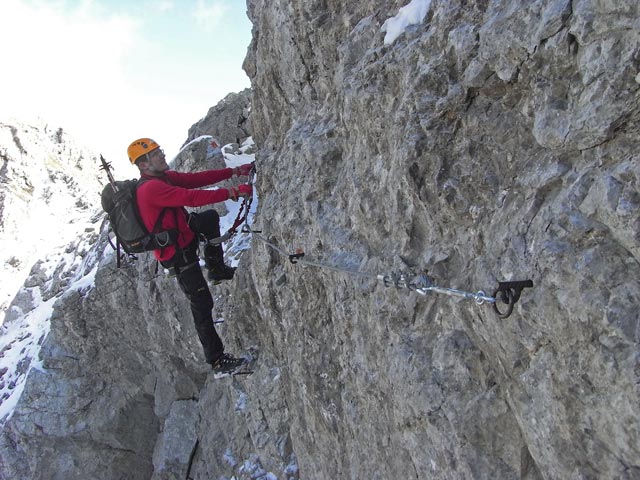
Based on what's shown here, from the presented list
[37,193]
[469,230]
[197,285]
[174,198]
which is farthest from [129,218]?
[37,193]

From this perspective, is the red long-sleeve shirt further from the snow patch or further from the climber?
the snow patch

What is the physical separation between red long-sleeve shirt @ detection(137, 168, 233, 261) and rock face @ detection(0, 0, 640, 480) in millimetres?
1007

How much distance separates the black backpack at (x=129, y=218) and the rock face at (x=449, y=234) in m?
1.60

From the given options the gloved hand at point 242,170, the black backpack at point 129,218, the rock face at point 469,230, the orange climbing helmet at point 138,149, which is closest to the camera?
the rock face at point 469,230

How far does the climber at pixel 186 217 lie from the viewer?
6773 mm

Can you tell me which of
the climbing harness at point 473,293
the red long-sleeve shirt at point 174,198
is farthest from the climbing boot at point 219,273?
the climbing harness at point 473,293

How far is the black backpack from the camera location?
22.8 feet

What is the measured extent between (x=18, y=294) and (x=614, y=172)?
30998 mm

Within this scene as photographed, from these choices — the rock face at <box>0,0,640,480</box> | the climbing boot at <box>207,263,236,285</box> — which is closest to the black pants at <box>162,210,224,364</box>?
the climbing boot at <box>207,263,236,285</box>

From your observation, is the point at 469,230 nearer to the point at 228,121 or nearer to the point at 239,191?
the point at 239,191

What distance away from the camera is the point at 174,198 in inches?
266

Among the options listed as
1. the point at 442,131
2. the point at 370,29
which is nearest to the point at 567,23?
the point at 442,131

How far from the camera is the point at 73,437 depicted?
1645 cm

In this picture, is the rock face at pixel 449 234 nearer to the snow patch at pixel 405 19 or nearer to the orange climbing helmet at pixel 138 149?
the snow patch at pixel 405 19
